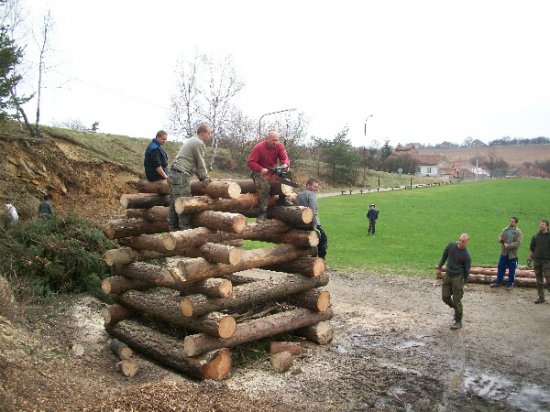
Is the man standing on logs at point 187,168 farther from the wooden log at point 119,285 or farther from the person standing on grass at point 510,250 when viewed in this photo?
the person standing on grass at point 510,250

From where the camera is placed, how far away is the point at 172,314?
9602 mm

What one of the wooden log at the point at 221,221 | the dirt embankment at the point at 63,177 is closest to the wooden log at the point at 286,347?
the wooden log at the point at 221,221

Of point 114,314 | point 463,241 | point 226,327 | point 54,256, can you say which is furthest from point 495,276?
point 54,256

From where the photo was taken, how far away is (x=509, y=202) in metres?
45.9

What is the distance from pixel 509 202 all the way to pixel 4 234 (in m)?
43.0

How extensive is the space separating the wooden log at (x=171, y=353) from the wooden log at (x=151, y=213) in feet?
7.16

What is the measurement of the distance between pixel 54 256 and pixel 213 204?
5298 mm

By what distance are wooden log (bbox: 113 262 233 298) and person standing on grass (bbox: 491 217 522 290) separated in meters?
9.55

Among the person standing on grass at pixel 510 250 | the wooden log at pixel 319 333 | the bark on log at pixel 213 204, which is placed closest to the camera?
the bark on log at pixel 213 204

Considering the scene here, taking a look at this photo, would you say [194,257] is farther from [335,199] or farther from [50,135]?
[335,199]

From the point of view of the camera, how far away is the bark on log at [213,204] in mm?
9328

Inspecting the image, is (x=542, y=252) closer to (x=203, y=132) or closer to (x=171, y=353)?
(x=203, y=132)

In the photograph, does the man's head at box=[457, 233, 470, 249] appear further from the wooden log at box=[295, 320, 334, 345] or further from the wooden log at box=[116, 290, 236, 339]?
the wooden log at box=[116, 290, 236, 339]

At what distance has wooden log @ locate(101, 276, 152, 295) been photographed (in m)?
11.0
